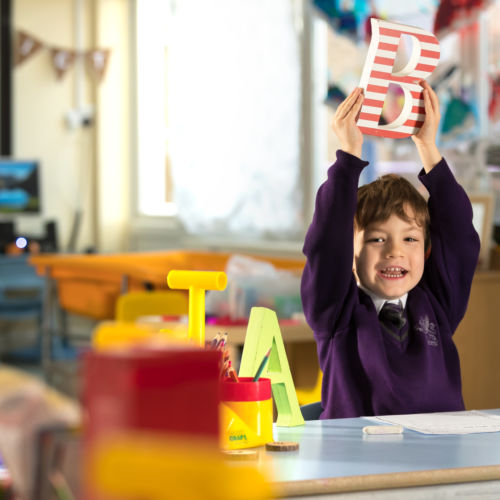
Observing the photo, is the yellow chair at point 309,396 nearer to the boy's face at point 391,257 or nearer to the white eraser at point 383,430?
the boy's face at point 391,257

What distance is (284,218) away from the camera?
5.28 metres

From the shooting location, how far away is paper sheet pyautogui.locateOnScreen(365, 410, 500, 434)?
1.32 m

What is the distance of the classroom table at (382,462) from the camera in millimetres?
1000

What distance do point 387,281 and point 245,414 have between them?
19.1 inches

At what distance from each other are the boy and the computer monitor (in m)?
5.53

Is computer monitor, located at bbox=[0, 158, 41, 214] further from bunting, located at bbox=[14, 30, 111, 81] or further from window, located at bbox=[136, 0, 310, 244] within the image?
window, located at bbox=[136, 0, 310, 244]

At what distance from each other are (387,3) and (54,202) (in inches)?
153

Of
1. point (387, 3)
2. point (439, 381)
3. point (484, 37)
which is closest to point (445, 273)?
point (439, 381)

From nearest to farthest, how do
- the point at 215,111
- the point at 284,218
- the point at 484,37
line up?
the point at 484,37 < the point at 284,218 < the point at 215,111

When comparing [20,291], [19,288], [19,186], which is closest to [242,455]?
[19,288]

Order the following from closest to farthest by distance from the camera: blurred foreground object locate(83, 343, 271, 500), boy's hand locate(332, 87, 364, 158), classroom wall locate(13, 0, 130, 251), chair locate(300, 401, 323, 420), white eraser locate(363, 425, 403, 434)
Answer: blurred foreground object locate(83, 343, 271, 500)
white eraser locate(363, 425, 403, 434)
boy's hand locate(332, 87, 364, 158)
chair locate(300, 401, 323, 420)
classroom wall locate(13, 0, 130, 251)

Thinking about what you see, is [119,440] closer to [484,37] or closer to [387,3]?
[484,37]

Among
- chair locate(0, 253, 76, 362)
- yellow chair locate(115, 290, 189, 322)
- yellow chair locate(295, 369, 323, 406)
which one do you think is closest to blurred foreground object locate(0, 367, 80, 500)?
yellow chair locate(295, 369, 323, 406)

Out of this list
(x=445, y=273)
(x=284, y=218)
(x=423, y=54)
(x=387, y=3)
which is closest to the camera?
(x=423, y=54)
